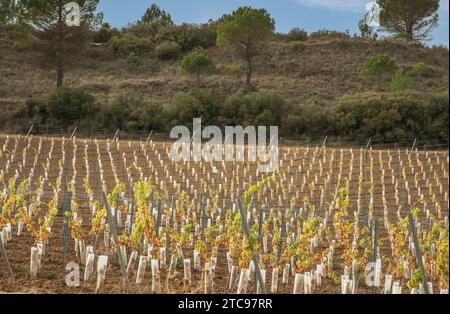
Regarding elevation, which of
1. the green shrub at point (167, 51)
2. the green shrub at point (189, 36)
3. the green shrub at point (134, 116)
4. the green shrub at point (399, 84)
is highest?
the green shrub at point (189, 36)

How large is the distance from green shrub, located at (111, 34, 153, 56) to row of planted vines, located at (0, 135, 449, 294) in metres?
23.6

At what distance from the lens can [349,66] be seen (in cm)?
4212

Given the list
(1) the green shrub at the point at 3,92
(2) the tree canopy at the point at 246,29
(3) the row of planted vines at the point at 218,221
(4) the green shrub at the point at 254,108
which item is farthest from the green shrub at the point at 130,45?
(3) the row of planted vines at the point at 218,221

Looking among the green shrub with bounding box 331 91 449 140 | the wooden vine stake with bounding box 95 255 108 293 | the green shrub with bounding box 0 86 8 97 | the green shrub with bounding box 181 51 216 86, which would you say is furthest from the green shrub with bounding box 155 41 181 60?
the wooden vine stake with bounding box 95 255 108 293

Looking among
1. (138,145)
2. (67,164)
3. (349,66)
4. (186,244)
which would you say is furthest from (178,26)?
(186,244)

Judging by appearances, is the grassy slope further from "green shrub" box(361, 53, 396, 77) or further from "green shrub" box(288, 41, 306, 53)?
"green shrub" box(361, 53, 396, 77)

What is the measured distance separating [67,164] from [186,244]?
9.99m

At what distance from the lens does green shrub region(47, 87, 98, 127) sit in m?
29.0

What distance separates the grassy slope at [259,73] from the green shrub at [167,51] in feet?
2.49

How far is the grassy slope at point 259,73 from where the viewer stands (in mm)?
36312

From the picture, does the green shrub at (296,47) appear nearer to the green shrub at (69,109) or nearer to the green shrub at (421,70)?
the green shrub at (421,70)

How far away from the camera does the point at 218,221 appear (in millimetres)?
10188
